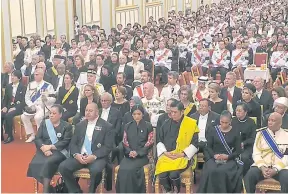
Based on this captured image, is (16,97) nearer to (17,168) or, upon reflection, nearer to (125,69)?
(17,168)

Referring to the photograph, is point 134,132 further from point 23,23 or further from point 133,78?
point 23,23

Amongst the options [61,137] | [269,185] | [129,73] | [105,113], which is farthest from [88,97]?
[269,185]

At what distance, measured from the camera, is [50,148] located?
702 cm

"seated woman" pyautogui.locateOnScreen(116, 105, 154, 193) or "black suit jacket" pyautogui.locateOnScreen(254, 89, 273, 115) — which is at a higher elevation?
"black suit jacket" pyautogui.locateOnScreen(254, 89, 273, 115)

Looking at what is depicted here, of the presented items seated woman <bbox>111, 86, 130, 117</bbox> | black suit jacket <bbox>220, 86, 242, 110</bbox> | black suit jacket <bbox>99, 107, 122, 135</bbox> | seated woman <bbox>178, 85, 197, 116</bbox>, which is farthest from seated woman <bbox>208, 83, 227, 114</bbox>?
black suit jacket <bbox>99, 107, 122, 135</bbox>

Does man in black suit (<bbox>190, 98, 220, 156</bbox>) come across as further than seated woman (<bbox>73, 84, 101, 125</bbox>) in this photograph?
No

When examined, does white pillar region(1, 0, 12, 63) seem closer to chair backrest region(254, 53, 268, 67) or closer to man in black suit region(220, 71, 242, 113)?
chair backrest region(254, 53, 268, 67)

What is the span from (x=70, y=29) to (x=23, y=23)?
2.26 m

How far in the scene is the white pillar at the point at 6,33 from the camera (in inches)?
539

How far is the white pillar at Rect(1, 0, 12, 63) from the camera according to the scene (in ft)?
44.9

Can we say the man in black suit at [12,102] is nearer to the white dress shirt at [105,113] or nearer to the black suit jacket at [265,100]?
the white dress shirt at [105,113]

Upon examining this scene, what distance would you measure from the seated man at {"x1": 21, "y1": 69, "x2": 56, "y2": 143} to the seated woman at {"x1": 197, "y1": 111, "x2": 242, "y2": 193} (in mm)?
3644

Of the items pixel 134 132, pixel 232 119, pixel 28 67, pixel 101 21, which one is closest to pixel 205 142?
pixel 232 119

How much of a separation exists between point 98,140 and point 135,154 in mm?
524
